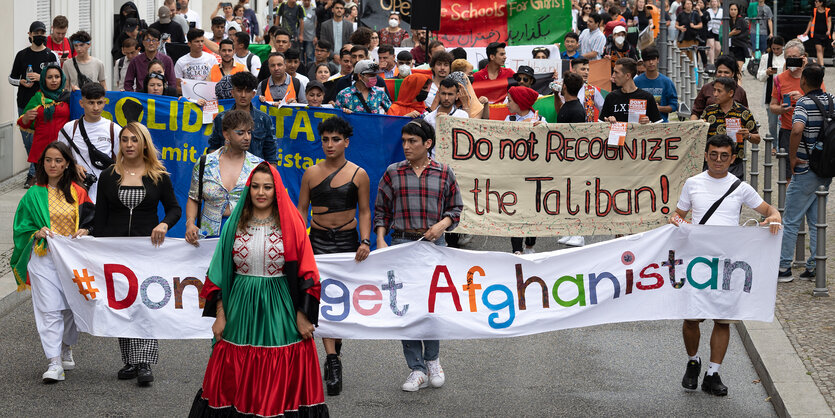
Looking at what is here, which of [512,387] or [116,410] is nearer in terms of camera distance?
[116,410]

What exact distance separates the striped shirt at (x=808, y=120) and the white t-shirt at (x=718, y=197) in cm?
337

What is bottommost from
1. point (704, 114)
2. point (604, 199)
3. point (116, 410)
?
point (116, 410)

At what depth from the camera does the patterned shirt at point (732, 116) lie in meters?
11.5

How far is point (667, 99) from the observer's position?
1469 cm

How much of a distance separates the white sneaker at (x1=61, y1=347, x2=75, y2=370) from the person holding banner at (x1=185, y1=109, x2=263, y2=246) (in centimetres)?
124

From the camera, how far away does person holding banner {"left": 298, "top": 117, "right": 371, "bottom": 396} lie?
27.1ft

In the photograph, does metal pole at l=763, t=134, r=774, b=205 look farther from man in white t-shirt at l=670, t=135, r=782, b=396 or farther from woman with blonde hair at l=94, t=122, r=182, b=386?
woman with blonde hair at l=94, t=122, r=182, b=386

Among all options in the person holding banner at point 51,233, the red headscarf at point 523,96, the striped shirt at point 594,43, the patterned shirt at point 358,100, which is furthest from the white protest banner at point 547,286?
the striped shirt at point 594,43

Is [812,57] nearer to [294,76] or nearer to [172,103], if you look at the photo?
[294,76]

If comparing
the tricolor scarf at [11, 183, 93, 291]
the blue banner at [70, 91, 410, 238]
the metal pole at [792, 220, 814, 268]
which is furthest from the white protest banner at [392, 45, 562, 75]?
the tricolor scarf at [11, 183, 93, 291]

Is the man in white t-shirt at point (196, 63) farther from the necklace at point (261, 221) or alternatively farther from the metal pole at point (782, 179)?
the necklace at point (261, 221)

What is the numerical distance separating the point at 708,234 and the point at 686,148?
387cm

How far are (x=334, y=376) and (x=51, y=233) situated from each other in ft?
7.20

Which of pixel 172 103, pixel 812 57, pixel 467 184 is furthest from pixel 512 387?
pixel 812 57
